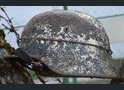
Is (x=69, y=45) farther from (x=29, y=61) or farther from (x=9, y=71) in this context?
(x=9, y=71)

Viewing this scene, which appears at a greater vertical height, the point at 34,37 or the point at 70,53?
the point at 34,37

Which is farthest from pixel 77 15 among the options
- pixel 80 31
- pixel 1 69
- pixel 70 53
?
pixel 1 69

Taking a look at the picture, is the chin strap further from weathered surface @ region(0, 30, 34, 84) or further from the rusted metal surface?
weathered surface @ region(0, 30, 34, 84)

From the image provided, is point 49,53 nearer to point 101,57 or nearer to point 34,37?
point 34,37

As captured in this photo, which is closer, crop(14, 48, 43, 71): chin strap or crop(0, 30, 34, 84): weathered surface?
crop(14, 48, 43, 71): chin strap

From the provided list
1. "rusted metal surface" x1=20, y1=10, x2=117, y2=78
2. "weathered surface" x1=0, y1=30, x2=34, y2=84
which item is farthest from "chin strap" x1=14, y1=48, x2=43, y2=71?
"weathered surface" x1=0, y1=30, x2=34, y2=84

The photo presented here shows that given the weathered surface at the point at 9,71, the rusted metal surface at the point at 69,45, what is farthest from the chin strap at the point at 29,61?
the weathered surface at the point at 9,71

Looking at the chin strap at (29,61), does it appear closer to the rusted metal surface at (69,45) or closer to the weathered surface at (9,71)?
the rusted metal surface at (69,45)
